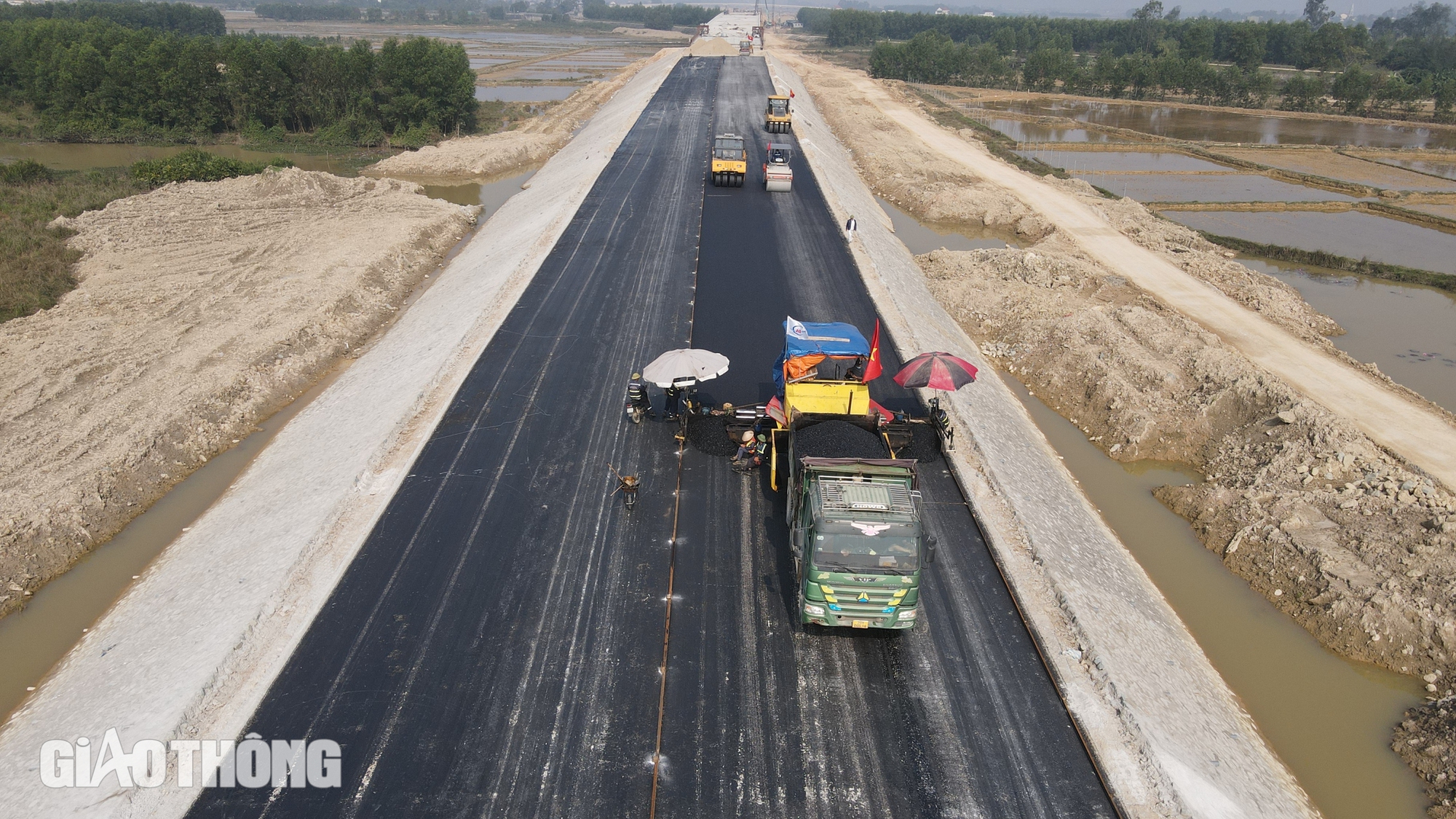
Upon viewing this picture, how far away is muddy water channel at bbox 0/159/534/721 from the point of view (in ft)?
46.4

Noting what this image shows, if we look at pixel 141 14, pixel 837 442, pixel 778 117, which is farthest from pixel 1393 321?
pixel 141 14

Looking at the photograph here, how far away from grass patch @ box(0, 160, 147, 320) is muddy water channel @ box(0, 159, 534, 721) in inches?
609

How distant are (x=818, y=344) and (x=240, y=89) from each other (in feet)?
226

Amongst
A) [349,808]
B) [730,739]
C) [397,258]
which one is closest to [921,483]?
[730,739]

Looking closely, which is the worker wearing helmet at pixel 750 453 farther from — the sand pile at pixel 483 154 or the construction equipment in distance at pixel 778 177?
the sand pile at pixel 483 154

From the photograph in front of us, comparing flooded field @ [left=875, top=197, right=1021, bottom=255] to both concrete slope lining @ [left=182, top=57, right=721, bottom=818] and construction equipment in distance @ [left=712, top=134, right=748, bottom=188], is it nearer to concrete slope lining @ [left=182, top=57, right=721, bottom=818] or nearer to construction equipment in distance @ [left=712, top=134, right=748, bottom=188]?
construction equipment in distance @ [left=712, top=134, right=748, bottom=188]

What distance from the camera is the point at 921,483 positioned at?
1781 cm

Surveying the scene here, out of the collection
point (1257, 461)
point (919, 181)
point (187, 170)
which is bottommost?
point (1257, 461)

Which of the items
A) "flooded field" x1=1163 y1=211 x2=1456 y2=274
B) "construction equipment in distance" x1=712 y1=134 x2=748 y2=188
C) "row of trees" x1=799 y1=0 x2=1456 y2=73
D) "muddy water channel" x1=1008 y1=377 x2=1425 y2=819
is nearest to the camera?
"muddy water channel" x1=1008 y1=377 x2=1425 y2=819

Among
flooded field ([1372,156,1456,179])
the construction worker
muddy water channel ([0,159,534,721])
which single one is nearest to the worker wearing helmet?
the construction worker

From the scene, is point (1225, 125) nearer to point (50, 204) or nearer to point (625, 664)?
point (625, 664)

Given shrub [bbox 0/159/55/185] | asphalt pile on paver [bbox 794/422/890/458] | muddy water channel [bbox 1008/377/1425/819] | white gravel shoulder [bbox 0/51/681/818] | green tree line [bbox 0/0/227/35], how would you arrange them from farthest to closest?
green tree line [bbox 0/0/227/35]
shrub [bbox 0/159/55/185]
asphalt pile on paver [bbox 794/422/890/458]
muddy water channel [bbox 1008/377/1425/819]
white gravel shoulder [bbox 0/51/681/818]

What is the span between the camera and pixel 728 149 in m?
39.7

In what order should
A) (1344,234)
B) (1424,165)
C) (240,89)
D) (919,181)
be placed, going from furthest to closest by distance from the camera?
(240,89)
(1424,165)
(919,181)
(1344,234)
